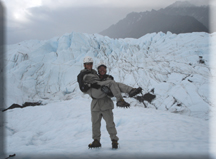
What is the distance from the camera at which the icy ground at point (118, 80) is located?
4.51m

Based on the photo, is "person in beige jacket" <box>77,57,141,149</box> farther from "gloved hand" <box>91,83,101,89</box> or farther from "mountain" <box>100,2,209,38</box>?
"mountain" <box>100,2,209,38</box>

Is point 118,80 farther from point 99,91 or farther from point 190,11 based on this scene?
point 190,11

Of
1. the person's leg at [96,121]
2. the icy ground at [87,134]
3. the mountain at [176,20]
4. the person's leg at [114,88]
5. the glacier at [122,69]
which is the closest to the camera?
the person's leg at [114,88]

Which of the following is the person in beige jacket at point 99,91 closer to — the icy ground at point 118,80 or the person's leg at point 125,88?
the person's leg at point 125,88

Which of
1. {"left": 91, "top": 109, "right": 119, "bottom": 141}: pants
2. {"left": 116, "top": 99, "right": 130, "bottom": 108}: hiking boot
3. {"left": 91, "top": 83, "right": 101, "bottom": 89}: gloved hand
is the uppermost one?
{"left": 91, "top": 83, "right": 101, "bottom": 89}: gloved hand

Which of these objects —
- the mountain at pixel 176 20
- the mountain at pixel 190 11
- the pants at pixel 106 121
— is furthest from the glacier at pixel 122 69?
the mountain at pixel 190 11

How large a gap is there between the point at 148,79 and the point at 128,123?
1162 cm

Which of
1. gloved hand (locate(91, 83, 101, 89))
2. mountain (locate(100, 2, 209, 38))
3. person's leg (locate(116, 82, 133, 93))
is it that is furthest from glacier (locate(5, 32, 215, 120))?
mountain (locate(100, 2, 209, 38))

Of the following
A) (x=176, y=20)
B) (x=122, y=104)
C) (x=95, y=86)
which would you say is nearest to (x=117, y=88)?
(x=122, y=104)

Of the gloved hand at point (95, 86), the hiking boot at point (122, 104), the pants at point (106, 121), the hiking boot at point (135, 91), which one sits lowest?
the pants at point (106, 121)

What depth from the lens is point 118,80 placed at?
623 inches

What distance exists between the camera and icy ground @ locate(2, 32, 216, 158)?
451 centimetres

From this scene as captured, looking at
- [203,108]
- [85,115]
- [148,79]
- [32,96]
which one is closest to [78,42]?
[32,96]

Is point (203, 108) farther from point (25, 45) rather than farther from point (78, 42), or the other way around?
point (25, 45)
